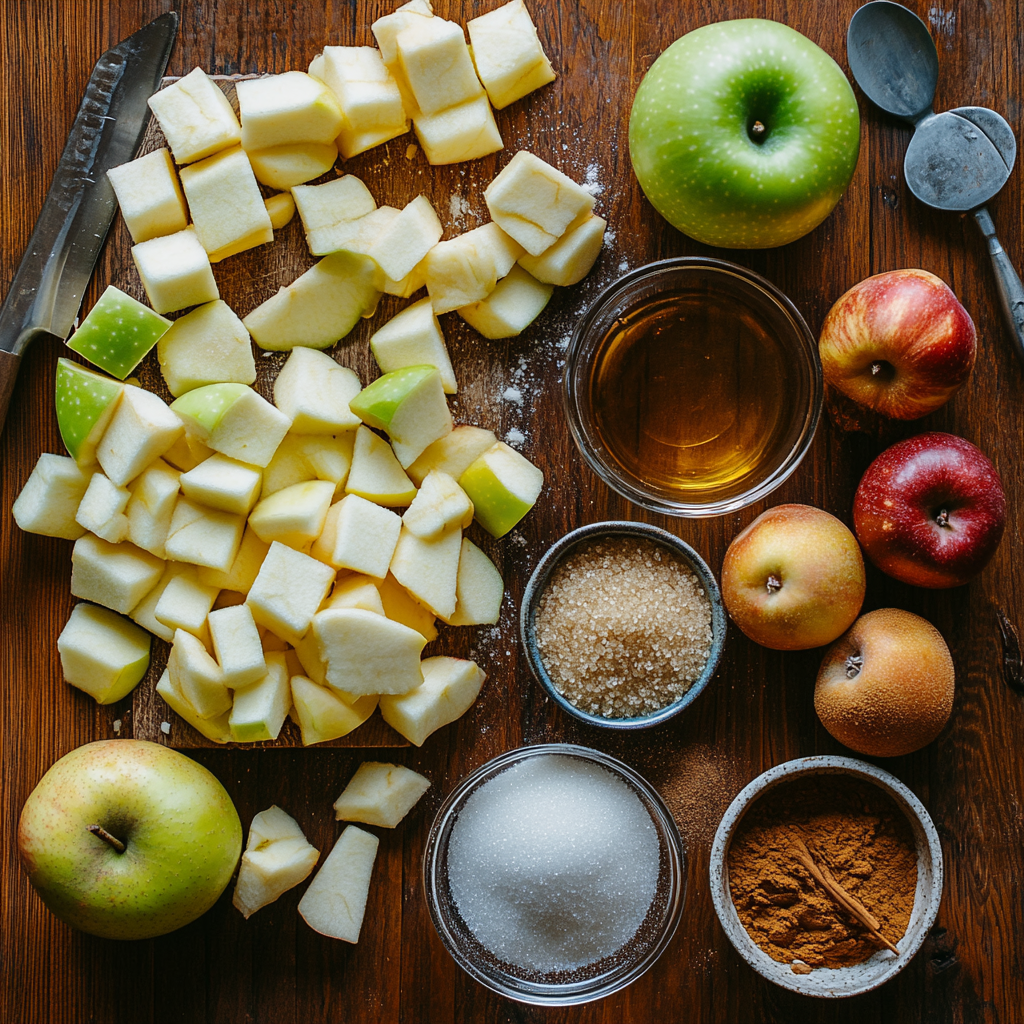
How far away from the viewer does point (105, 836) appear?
1.22m

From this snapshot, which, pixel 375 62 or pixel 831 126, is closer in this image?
pixel 831 126

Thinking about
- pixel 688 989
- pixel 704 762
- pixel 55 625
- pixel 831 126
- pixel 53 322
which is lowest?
pixel 688 989

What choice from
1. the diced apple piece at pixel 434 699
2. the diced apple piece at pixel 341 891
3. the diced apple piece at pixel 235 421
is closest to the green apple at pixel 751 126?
the diced apple piece at pixel 235 421

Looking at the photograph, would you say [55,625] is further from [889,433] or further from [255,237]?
[889,433]

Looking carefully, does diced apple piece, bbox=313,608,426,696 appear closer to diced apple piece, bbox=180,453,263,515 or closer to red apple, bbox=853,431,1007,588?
diced apple piece, bbox=180,453,263,515

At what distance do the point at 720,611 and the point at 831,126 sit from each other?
A: 72cm

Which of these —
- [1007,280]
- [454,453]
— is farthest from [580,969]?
[1007,280]

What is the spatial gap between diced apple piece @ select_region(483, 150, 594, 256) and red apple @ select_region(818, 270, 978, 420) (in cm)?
44

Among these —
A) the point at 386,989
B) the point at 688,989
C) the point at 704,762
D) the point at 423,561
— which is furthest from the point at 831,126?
the point at 386,989

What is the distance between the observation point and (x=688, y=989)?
4.56ft

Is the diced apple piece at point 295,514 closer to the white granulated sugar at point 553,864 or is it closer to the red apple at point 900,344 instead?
the white granulated sugar at point 553,864

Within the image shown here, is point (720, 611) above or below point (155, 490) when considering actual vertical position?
below

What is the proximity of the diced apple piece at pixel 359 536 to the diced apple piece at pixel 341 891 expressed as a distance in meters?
0.45

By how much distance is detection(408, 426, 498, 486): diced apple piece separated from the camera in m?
1.33
